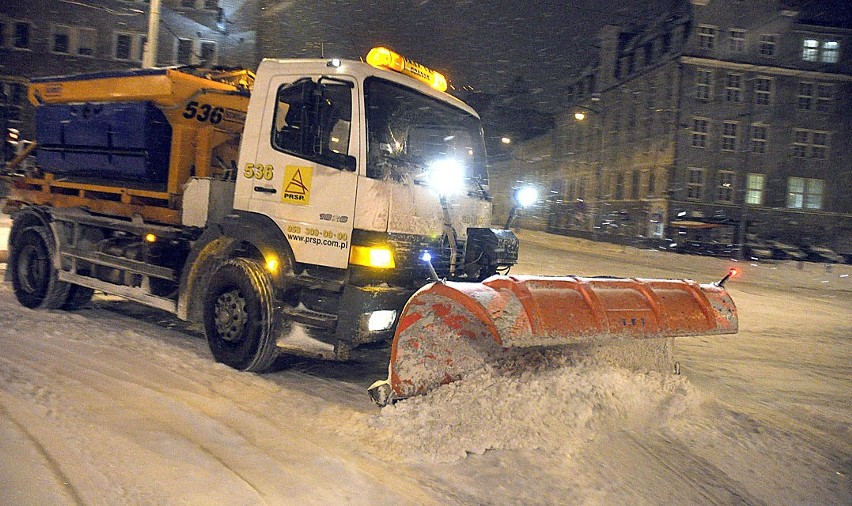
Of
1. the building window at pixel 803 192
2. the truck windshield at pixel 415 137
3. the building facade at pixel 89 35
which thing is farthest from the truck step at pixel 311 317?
the building window at pixel 803 192

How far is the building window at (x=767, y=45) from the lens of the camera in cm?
3800

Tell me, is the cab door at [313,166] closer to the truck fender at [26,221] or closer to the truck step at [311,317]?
the truck step at [311,317]

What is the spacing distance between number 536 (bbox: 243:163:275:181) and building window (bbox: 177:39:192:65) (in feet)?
114

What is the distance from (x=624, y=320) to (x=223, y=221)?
3.75 metres

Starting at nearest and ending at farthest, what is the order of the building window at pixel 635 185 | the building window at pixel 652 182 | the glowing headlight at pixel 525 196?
the glowing headlight at pixel 525 196, the building window at pixel 652 182, the building window at pixel 635 185

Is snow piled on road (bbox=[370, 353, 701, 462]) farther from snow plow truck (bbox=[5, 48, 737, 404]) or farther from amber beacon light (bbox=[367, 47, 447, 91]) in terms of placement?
amber beacon light (bbox=[367, 47, 447, 91])

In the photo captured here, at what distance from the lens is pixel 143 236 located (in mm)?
7430

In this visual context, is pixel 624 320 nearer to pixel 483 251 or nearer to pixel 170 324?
pixel 483 251

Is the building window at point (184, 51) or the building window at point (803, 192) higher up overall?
the building window at point (184, 51)

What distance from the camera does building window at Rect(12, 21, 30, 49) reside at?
119ft

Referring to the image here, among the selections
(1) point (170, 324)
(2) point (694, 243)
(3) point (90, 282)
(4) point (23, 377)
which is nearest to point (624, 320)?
(4) point (23, 377)

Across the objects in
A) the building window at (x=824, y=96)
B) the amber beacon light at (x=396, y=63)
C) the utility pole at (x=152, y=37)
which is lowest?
the amber beacon light at (x=396, y=63)

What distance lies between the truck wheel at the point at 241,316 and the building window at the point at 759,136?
3831cm

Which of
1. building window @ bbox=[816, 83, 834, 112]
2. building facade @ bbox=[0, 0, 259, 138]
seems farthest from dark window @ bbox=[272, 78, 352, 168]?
building window @ bbox=[816, 83, 834, 112]
